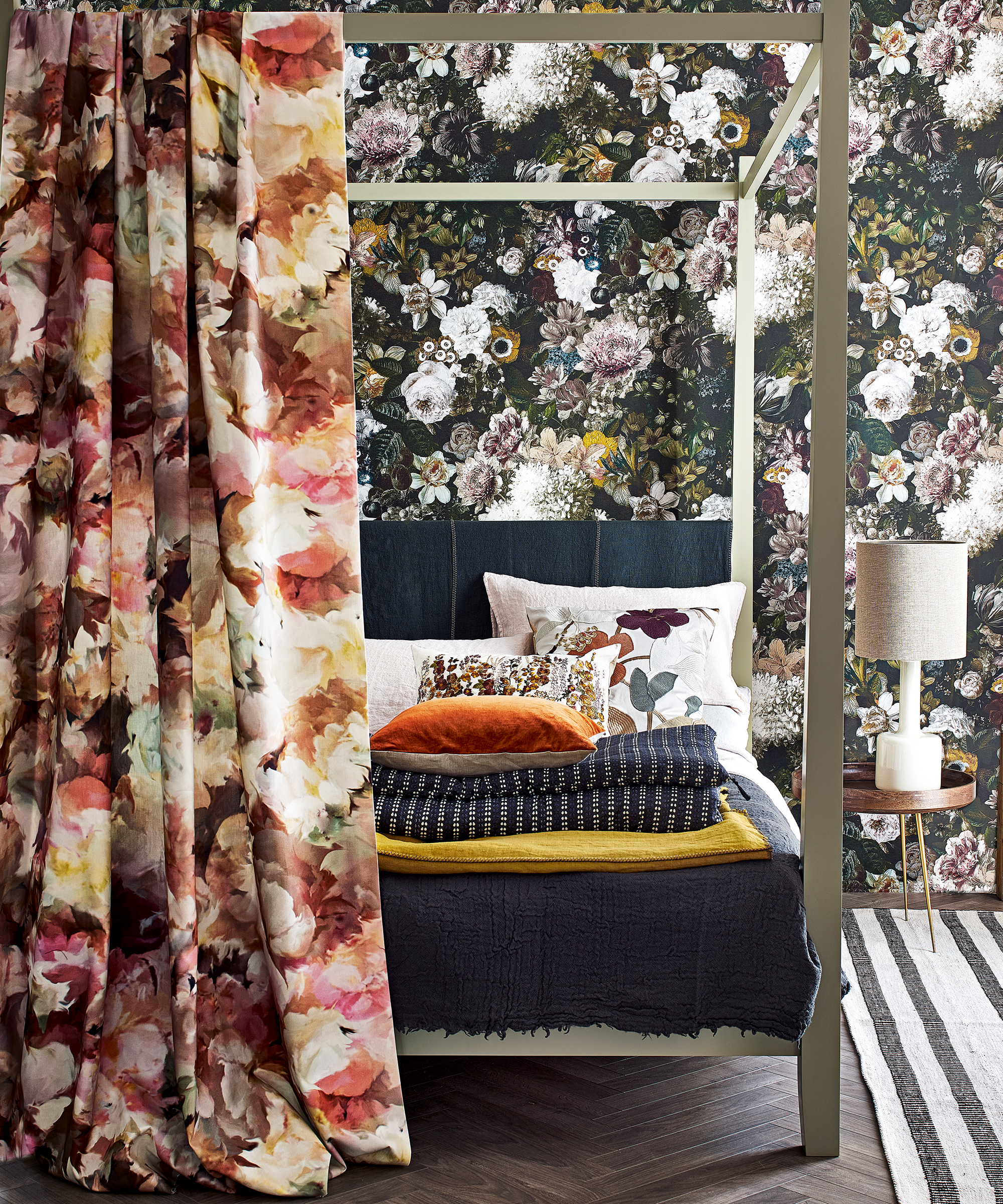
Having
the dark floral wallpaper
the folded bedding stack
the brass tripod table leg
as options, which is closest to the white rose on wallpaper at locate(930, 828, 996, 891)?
the dark floral wallpaper

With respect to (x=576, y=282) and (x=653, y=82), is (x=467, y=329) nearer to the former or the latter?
(x=576, y=282)

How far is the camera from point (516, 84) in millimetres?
3656

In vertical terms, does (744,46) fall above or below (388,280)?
above

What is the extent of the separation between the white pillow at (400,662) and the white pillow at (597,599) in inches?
3.6

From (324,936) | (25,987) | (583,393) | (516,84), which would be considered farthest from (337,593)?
(516,84)

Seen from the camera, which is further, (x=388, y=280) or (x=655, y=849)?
(x=388, y=280)

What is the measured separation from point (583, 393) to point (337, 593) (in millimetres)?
1967

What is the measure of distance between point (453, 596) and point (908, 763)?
1587 millimetres

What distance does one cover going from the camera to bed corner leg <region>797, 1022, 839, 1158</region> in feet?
6.88

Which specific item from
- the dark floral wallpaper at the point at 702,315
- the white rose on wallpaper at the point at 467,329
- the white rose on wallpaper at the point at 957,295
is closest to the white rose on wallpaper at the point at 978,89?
the dark floral wallpaper at the point at 702,315

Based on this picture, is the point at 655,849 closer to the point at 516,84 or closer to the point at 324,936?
the point at 324,936

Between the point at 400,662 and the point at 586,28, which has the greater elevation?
the point at 586,28

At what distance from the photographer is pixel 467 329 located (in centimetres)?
378

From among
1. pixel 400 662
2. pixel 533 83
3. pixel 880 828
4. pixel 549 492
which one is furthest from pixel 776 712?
pixel 533 83
